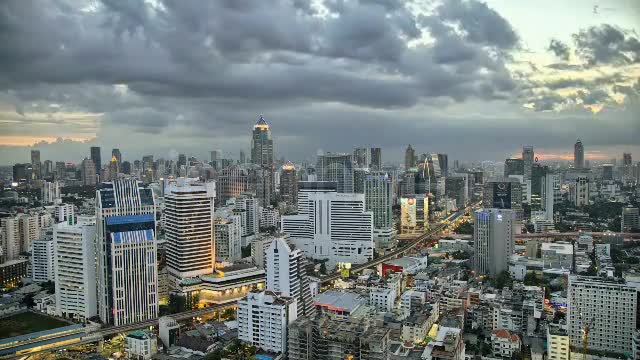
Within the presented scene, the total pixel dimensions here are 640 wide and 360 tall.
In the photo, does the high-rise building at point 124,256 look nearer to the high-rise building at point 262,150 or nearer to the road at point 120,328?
the road at point 120,328

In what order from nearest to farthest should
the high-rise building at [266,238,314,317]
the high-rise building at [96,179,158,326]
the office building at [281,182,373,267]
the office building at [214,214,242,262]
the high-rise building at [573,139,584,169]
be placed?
the high-rise building at [266,238,314,317] → the high-rise building at [96,179,158,326] → the high-rise building at [573,139,584,169] → the office building at [214,214,242,262] → the office building at [281,182,373,267]

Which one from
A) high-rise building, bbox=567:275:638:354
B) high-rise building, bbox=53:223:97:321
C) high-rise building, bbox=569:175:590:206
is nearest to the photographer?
high-rise building, bbox=567:275:638:354

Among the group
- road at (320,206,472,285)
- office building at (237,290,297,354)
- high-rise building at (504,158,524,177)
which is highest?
high-rise building at (504,158,524,177)

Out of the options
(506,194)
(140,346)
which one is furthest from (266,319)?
(506,194)

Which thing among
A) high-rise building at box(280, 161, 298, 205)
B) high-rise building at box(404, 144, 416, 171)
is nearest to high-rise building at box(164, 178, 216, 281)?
high-rise building at box(280, 161, 298, 205)

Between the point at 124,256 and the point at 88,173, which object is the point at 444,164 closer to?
the point at 88,173

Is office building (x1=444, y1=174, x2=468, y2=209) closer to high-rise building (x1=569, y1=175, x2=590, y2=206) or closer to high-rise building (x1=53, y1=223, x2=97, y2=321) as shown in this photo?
high-rise building (x1=569, y1=175, x2=590, y2=206)

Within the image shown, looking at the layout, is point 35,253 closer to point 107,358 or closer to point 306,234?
point 107,358

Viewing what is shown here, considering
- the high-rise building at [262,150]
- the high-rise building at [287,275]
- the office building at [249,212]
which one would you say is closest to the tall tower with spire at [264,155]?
the high-rise building at [262,150]
